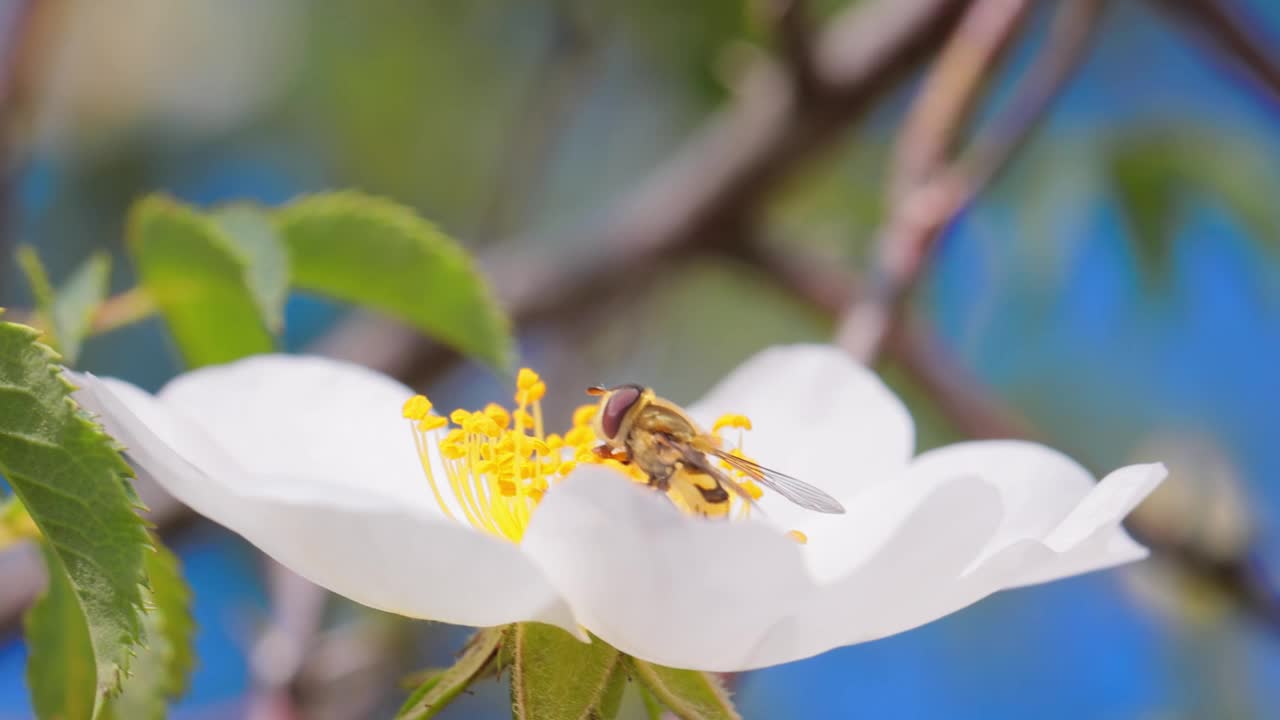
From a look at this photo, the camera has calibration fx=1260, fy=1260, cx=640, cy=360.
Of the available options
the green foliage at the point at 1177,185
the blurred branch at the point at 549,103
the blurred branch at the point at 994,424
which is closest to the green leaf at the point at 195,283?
the blurred branch at the point at 994,424

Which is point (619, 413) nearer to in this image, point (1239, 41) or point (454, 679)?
point (454, 679)

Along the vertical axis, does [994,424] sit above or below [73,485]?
above

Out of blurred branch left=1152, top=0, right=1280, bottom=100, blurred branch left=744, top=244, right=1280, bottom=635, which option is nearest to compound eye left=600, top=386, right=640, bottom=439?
blurred branch left=744, top=244, right=1280, bottom=635

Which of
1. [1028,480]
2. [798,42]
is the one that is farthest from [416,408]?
[798,42]

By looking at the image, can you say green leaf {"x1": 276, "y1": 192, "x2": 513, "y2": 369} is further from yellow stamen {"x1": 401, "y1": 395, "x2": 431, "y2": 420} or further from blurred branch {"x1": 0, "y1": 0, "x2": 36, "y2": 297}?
blurred branch {"x1": 0, "y1": 0, "x2": 36, "y2": 297}

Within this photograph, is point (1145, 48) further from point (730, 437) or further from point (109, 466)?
point (109, 466)

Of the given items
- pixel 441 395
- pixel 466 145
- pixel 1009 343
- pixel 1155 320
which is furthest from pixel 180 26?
pixel 1155 320
